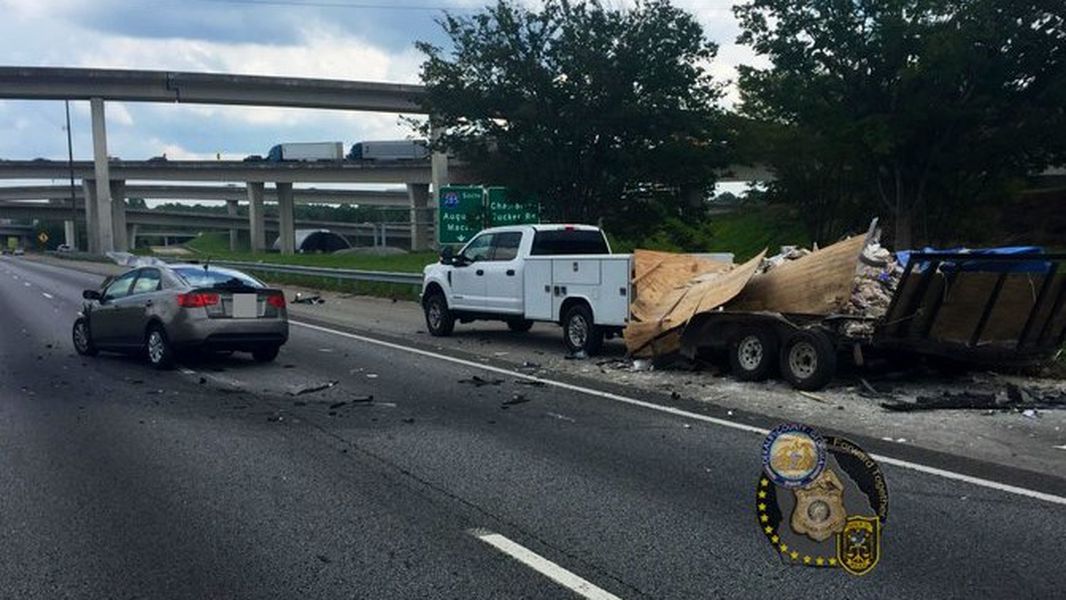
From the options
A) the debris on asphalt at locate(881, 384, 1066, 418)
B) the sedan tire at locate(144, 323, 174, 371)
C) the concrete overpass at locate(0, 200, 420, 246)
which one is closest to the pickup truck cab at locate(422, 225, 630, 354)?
the debris on asphalt at locate(881, 384, 1066, 418)

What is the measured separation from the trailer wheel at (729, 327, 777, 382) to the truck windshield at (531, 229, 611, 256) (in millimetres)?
5009

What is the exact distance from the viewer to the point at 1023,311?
34.0ft

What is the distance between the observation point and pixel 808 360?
11.0 m

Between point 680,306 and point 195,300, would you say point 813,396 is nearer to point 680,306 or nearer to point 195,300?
point 680,306

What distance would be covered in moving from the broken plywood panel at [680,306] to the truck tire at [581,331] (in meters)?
0.84

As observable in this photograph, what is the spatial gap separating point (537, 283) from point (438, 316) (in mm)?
3112

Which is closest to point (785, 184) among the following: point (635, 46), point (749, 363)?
point (635, 46)

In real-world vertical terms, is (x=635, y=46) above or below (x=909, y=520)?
above

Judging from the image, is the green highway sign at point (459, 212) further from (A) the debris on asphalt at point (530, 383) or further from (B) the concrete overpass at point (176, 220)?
(B) the concrete overpass at point (176, 220)

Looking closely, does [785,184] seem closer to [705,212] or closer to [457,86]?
[705,212]

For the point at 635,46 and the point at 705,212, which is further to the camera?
the point at 705,212

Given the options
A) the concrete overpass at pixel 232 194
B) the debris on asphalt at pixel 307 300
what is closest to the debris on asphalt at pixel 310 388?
the debris on asphalt at pixel 307 300

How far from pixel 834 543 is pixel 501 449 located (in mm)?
3986

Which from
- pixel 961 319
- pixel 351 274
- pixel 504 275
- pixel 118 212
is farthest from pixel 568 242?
pixel 118 212
